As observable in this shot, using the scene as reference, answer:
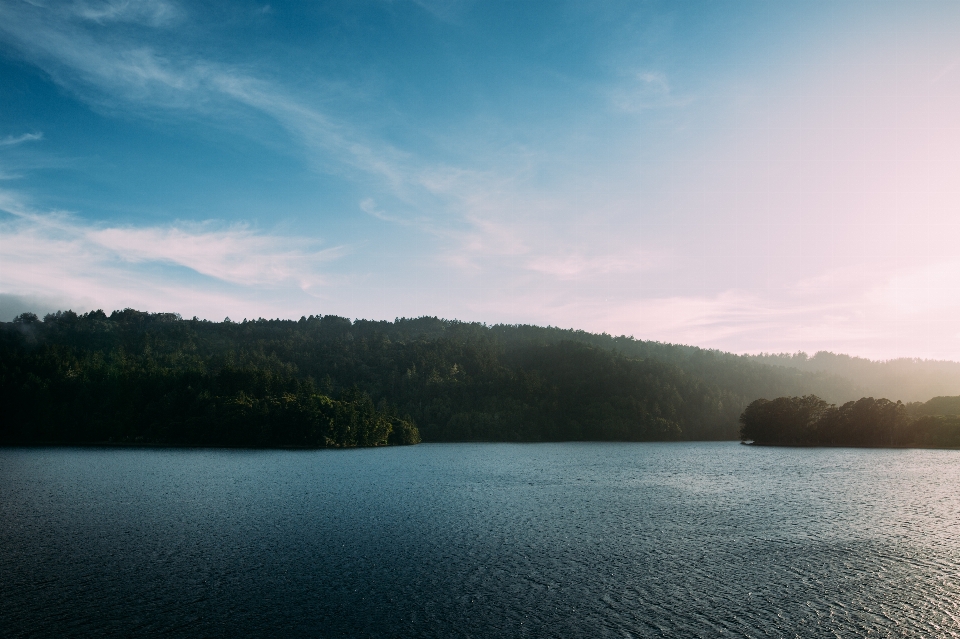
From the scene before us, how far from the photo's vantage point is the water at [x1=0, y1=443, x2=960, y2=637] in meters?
25.2

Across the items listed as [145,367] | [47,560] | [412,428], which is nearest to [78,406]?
[145,367]

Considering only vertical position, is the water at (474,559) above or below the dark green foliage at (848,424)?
below

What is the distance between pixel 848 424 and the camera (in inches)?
6024

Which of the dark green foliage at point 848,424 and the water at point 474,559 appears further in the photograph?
the dark green foliage at point 848,424

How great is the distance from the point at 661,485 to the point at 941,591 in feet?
143

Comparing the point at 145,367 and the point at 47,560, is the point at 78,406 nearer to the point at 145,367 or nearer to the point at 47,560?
the point at 145,367

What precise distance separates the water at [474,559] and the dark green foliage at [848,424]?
288ft

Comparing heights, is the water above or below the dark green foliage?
below

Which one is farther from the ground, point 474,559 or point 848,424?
point 848,424

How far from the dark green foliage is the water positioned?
87817mm

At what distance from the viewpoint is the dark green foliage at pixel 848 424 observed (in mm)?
142500

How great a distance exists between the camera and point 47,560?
33500 mm

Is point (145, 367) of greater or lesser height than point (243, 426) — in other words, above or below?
above

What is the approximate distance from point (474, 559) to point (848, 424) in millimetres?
154739
